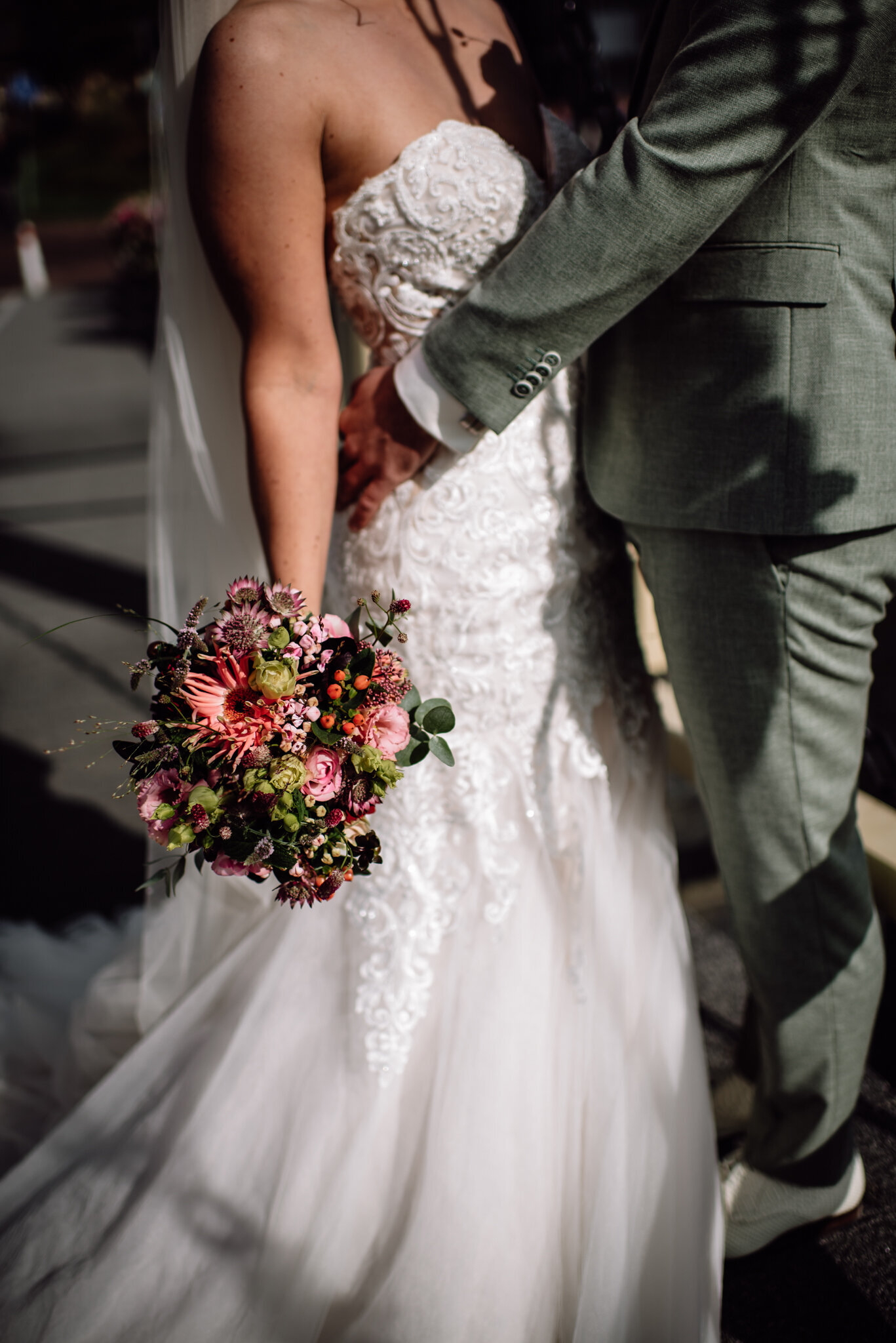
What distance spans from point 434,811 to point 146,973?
0.83 m

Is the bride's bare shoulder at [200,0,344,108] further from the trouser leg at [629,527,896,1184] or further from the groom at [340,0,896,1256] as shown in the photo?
the trouser leg at [629,527,896,1184]

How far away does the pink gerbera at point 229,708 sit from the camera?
941 mm

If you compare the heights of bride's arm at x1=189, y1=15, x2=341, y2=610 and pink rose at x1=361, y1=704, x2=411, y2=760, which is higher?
bride's arm at x1=189, y1=15, x2=341, y2=610

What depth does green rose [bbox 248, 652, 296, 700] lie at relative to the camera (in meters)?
0.94

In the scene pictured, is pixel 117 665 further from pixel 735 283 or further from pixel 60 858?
pixel 735 283

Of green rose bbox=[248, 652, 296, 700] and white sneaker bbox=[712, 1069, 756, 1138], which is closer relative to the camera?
green rose bbox=[248, 652, 296, 700]

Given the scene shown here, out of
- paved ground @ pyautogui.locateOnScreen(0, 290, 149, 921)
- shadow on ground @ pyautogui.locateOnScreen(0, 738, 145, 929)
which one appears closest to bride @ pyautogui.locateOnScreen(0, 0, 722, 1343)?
paved ground @ pyautogui.locateOnScreen(0, 290, 149, 921)

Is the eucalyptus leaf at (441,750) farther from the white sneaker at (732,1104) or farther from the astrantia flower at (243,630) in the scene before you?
the white sneaker at (732,1104)

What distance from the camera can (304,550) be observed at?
1.39m

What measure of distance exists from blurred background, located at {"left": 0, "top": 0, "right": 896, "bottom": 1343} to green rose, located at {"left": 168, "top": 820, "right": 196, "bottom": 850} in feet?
0.41

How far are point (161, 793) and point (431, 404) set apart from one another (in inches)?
27.8

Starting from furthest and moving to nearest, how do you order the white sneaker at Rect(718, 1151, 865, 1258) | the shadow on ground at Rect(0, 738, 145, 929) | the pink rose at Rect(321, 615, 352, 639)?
the shadow on ground at Rect(0, 738, 145, 929)
the white sneaker at Rect(718, 1151, 865, 1258)
the pink rose at Rect(321, 615, 352, 639)

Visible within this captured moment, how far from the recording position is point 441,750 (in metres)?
1.11

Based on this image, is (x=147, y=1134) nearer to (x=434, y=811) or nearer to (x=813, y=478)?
(x=434, y=811)
